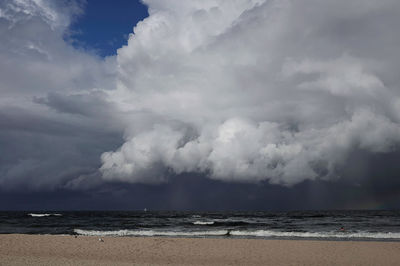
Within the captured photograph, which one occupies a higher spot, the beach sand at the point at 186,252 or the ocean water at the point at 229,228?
the beach sand at the point at 186,252

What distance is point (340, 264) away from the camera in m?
18.0

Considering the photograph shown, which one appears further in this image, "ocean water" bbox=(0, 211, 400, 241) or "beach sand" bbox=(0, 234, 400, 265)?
"ocean water" bbox=(0, 211, 400, 241)

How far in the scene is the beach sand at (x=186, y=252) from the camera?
18.0 metres

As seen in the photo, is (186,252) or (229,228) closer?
(186,252)

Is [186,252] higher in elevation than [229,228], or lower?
higher

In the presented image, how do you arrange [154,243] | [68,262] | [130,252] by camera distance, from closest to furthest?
[68,262] < [130,252] < [154,243]

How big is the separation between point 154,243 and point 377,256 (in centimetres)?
1464

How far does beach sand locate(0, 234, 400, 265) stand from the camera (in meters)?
18.0

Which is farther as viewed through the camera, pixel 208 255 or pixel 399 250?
pixel 399 250

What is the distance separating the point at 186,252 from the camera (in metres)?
21.1

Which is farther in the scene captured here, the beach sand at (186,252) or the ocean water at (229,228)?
the ocean water at (229,228)

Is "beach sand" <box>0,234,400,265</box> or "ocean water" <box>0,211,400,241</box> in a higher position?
"beach sand" <box>0,234,400,265</box>

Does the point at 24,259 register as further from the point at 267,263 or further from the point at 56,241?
the point at 267,263

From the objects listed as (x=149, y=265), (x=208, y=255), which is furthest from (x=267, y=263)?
(x=149, y=265)
